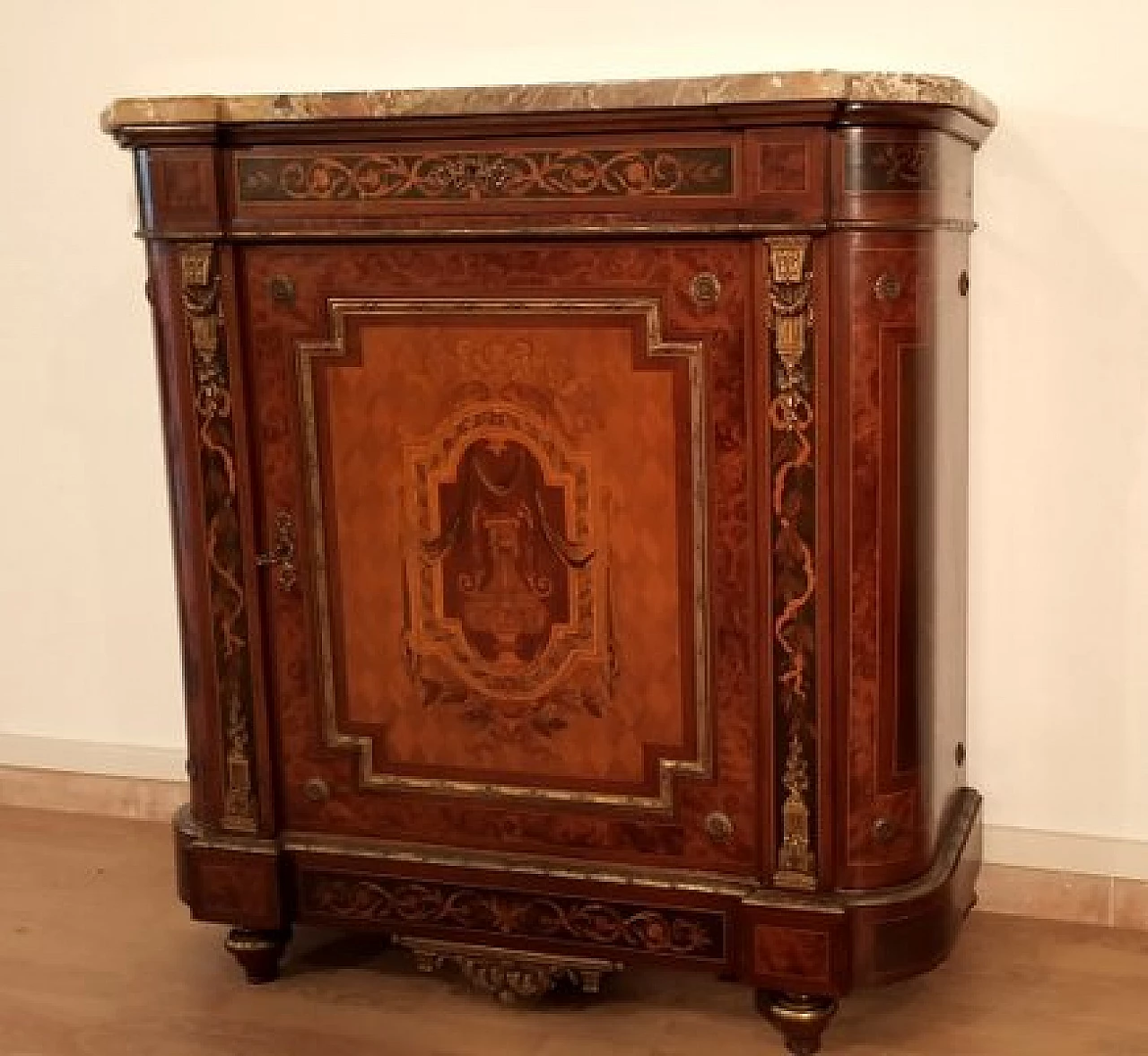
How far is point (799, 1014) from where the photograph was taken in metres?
2.00

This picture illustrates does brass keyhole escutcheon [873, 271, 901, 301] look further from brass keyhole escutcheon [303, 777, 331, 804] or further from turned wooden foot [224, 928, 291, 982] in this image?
turned wooden foot [224, 928, 291, 982]

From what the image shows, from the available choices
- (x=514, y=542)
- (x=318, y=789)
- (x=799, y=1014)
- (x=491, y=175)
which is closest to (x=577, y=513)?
(x=514, y=542)

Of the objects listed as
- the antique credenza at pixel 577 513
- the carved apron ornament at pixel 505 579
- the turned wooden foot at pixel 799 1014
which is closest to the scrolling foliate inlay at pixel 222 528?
the antique credenza at pixel 577 513

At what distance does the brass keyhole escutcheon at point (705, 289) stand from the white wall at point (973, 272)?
2.00 ft

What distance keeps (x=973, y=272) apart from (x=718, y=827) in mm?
916

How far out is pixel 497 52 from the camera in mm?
2449

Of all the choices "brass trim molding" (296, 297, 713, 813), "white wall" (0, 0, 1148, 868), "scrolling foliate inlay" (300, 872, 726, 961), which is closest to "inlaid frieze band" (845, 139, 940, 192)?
"brass trim molding" (296, 297, 713, 813)

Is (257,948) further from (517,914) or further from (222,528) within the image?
(222,528)

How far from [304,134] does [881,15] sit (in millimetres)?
882

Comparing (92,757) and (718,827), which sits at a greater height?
A: (718,827)

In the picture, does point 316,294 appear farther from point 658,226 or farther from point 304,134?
point 658,226

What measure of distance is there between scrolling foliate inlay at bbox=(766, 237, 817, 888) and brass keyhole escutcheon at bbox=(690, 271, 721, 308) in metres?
0.07

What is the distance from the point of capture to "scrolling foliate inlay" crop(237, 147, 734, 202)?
5.97 ft

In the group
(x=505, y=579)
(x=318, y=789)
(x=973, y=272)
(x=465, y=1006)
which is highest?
(x=973, y=272)
